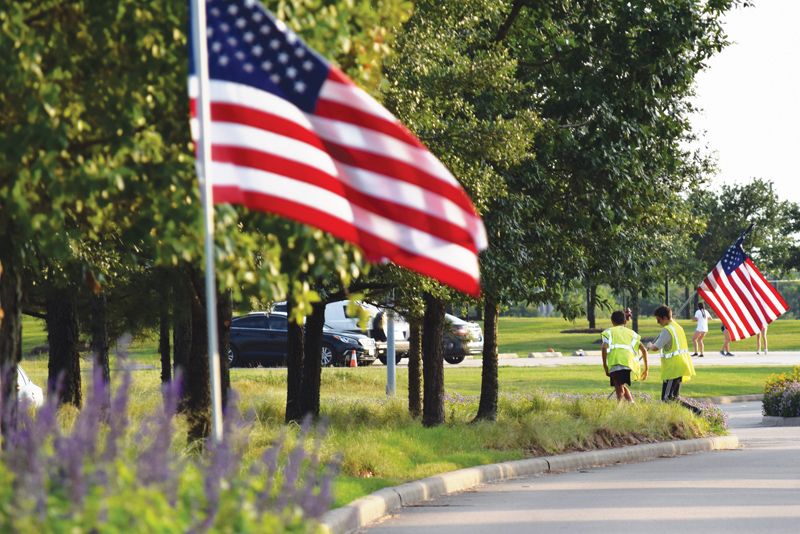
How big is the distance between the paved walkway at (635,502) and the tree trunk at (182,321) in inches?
154

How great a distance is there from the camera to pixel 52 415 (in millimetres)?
6398

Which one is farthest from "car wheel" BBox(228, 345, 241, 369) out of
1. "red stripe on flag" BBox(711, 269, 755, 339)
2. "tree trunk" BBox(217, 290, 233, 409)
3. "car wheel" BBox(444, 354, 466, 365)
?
"tree trunk" BBox(217, 290, 233, 409)

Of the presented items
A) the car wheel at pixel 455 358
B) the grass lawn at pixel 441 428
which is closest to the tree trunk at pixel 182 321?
the grass lawn at pixel 441 428

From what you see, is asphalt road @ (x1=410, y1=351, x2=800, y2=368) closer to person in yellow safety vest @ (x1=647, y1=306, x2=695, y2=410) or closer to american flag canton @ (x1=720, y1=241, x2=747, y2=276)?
american flag canton @ (x1=720, y1=241, x2=747, y2=276)

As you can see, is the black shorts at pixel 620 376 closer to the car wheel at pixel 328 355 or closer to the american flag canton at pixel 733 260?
the american flag canton at pixel 733 260

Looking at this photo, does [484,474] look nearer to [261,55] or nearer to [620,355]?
[620,355]

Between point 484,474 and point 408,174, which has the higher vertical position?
point 408,174

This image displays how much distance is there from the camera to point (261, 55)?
8.00 metres

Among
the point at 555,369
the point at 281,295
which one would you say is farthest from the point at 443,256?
the point at 555,369

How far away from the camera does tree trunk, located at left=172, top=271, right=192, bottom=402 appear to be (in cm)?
1786

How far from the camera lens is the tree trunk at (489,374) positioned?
2114 cm

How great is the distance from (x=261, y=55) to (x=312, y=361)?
12448mm

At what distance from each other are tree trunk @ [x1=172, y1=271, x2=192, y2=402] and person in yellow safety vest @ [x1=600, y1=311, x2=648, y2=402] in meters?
6.05

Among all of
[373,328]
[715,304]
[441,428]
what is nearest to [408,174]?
[441,428]
